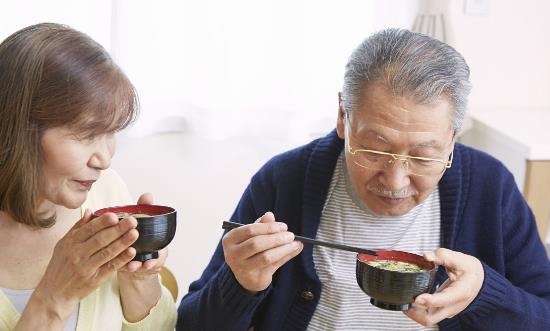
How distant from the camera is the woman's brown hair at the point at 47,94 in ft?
4.24

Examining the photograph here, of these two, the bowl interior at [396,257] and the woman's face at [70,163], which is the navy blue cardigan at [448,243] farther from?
the woman's face at [70,163]

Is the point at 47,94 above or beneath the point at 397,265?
above

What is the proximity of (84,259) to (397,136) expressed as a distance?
607 mm

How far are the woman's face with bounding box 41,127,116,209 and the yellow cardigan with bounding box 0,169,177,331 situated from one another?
20cm

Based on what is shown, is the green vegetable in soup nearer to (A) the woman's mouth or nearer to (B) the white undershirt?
(A) the woman's mouth

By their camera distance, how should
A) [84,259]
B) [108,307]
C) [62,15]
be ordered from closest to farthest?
[84,259], [108,307], [62,15]

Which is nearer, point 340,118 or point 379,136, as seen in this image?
point 379,136

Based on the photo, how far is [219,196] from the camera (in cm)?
283

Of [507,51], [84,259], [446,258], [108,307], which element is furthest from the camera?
[507,51]

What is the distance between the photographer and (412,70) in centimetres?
138

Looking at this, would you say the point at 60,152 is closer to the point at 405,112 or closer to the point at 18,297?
the point at 18,297

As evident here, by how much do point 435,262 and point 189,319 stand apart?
57cm

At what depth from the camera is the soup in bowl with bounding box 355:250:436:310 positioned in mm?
1269

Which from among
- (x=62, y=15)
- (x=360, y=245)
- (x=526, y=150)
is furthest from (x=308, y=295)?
(x=62, y=15)
